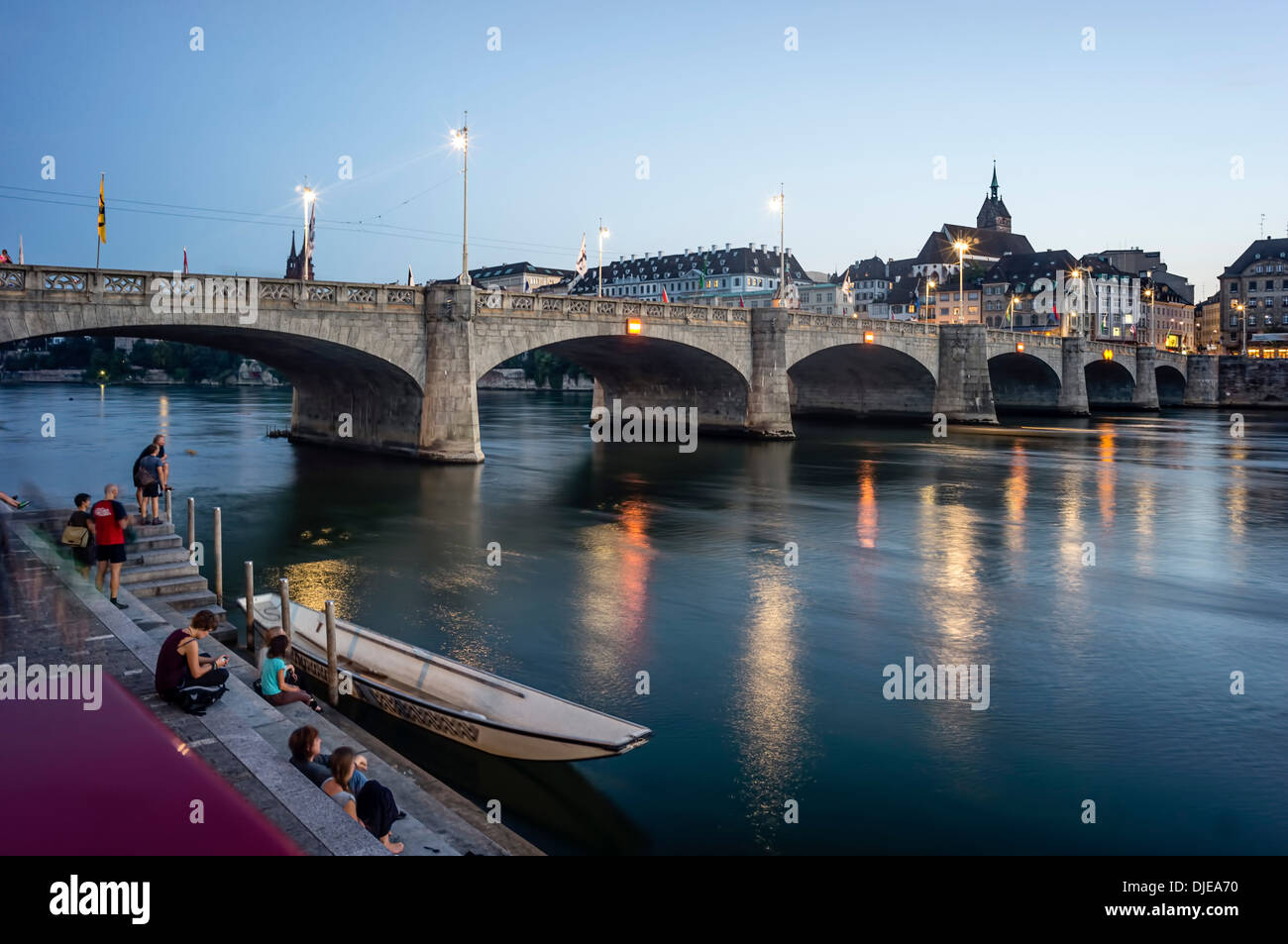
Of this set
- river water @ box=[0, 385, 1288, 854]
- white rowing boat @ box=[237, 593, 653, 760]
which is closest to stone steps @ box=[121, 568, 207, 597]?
river water @ box=[0, 385, 1288, 854]

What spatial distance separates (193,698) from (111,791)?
2.11m

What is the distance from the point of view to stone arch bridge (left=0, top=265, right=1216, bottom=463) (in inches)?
1264

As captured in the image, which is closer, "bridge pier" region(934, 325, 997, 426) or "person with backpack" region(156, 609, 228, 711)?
"person with backpack" region(156, 609, 228, 711)

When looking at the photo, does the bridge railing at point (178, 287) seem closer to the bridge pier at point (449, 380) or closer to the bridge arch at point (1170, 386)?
the bridge pier at point (449, 380)

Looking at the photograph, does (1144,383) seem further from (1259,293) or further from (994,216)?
(994,216)

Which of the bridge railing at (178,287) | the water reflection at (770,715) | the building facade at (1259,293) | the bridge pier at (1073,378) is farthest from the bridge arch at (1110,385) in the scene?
the water reflection at (770,715)

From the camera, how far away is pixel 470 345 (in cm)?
4056

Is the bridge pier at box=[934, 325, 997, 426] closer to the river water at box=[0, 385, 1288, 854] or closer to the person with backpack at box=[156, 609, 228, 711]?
the river water at box=[0, 385, 1288, 854]

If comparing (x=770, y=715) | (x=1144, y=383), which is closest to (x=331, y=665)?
(x=770, y=715)

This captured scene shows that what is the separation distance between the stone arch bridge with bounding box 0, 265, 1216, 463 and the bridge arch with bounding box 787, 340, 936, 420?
0.16m

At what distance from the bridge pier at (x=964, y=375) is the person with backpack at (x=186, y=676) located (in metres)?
70.1

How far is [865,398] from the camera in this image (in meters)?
82.2

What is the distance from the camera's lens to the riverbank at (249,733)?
7.67m
